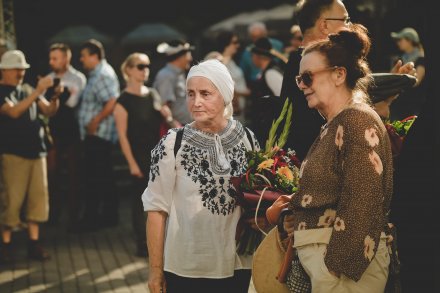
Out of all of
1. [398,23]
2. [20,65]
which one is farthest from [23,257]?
[398,23]

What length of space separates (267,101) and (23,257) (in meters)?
4.90

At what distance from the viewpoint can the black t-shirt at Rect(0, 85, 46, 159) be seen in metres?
9.57

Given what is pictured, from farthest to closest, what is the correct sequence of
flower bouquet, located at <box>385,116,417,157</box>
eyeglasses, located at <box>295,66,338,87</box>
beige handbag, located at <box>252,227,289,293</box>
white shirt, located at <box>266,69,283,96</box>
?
white shirt, located at <box>266,69,283,96</box> < flower bouquet, located at <box>385,116,417,157</box> < beige handbag, located at <box>252,227,289,293</box> < eyeglasses, located at <box>295,66,338,87</box>

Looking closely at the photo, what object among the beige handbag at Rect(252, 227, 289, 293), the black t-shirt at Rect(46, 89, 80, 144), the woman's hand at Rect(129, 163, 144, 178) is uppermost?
the beige handbag at Rect(252, 227, 289, 293)

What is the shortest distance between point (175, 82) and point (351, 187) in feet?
24.2

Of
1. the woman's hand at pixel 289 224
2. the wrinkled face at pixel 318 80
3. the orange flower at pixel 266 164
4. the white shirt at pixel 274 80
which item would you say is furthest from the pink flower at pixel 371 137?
the white shirt at pixel 274 80

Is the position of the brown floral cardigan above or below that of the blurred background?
below

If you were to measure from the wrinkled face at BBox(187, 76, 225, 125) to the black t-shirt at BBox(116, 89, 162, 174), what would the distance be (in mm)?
5375

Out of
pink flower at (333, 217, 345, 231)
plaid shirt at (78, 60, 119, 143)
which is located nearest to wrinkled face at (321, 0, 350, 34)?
pink flower at (333, 217, 345, 231)

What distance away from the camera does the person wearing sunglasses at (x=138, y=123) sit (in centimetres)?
1001

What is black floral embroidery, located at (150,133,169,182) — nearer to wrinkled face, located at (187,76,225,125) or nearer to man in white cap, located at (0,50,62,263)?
wrinkled face, located at (187,76,225,125)

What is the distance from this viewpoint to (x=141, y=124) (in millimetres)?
10047

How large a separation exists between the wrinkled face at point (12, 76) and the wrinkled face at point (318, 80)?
243 inches

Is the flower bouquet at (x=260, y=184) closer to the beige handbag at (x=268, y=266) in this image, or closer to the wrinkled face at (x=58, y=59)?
the beige handbag at (x=268, y=266)
